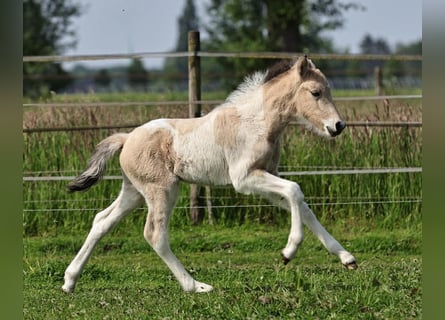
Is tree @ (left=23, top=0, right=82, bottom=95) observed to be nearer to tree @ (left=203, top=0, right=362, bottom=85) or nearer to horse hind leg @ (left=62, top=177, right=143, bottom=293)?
tree @ (left=203, top=0, right=362, bottom=85)

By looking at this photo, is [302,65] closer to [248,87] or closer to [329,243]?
[248,87]

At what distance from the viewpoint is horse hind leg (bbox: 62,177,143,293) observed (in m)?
6.95

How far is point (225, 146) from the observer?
21.9 ft

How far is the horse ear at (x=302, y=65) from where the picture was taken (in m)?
6.62

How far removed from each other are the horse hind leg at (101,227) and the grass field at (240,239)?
0.16m

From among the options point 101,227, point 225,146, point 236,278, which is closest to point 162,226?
point 101,227

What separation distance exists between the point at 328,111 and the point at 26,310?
2.74 meters

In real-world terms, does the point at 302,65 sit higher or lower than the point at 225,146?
higher

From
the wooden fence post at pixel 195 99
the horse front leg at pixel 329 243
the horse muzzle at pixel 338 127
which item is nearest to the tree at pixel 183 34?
the wooden fence post at pixel 195 99

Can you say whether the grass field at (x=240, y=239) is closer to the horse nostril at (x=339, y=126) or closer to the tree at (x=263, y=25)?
the horse nostril at (x=339, y=126)

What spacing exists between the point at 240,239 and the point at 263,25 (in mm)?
25232

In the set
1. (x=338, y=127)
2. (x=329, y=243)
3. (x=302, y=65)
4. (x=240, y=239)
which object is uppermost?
(x=302, y=65)

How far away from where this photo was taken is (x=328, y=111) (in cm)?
661

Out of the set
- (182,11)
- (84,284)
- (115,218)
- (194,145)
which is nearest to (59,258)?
(84,284)
